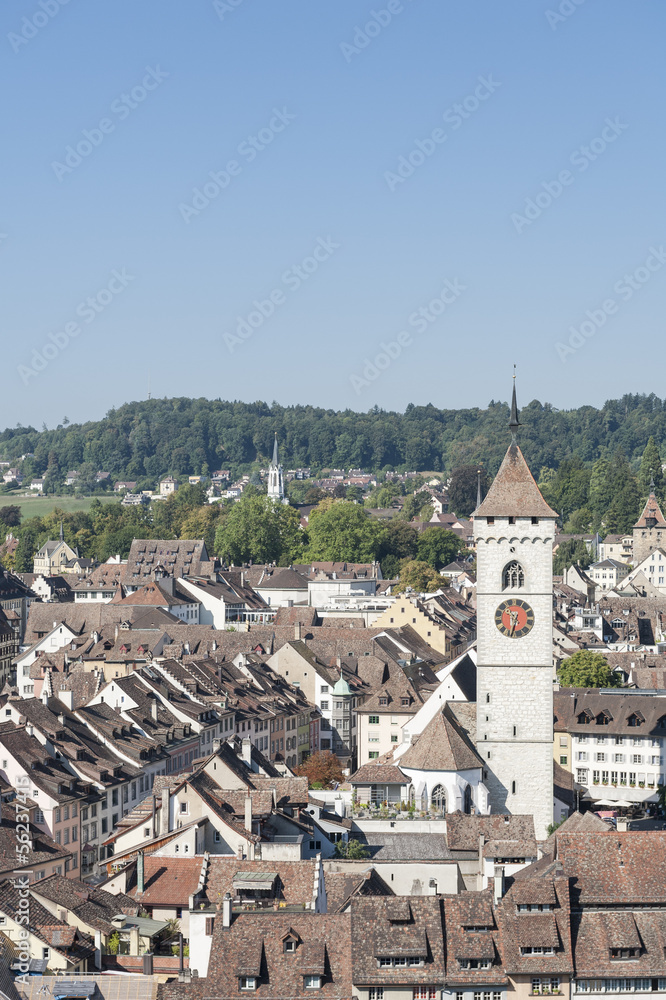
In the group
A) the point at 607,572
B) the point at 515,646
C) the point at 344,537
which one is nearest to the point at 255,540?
the point at 344,537

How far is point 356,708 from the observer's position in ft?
314

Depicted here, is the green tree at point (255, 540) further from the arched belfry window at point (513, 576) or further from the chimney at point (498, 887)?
the chimney at point (498, 887)

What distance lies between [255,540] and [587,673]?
85952 mm

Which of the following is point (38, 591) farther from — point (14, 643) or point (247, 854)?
point (247, 854)

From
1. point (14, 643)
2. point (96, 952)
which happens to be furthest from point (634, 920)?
point (14, 643)

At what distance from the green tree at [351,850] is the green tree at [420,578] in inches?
4129

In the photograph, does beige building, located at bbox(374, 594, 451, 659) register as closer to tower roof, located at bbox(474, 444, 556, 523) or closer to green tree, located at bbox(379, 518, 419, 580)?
→ tower roof, located at bbox(474, 444, 556, 523)

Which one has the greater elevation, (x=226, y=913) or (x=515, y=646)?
(x=515, y=646)

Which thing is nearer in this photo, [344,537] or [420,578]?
[420,578]

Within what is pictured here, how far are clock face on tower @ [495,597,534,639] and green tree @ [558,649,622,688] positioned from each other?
34180 millimetres

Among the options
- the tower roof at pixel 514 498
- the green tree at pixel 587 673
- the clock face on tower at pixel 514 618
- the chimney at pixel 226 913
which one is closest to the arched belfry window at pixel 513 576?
the clock face on tower at pixel 514 618

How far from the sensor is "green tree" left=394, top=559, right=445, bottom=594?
171 meters

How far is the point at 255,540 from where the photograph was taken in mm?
188250

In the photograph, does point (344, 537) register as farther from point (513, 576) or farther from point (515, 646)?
point (515, 646)
